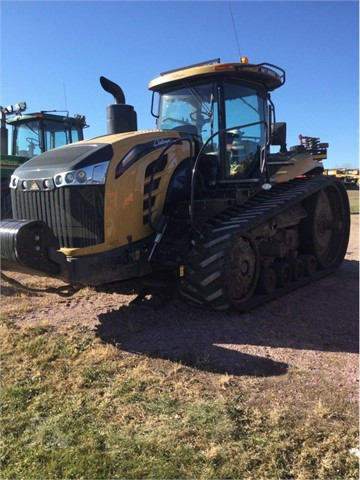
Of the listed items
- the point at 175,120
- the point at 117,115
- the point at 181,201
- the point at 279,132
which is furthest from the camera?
the point at 279,132

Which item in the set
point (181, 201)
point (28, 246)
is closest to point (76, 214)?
point (28, 246)

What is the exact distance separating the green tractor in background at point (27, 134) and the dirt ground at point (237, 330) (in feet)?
20.6

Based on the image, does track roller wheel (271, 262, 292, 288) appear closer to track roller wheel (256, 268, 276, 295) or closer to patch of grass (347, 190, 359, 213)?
track roller wheel (256, 268, 276, 295)

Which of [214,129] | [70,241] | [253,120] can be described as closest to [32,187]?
[70,241]

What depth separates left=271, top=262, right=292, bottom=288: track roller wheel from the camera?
6.22m

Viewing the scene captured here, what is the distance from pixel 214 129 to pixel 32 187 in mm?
2431

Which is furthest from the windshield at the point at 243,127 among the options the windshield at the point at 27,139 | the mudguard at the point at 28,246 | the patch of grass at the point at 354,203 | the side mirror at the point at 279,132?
the patch of grass at the point at 354,203

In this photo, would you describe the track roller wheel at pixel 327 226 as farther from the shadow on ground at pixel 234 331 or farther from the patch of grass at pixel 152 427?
the patch of grass at pixel 152 427

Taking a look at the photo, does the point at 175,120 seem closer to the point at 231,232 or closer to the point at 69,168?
the point at 231,232

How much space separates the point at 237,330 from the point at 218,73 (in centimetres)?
324

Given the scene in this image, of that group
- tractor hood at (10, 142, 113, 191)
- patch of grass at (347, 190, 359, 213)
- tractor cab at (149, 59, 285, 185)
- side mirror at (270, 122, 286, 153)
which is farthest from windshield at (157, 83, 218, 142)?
patch of grass at (347, 190, 359, 213)

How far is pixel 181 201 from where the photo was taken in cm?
562

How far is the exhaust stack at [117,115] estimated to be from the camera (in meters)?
6.16

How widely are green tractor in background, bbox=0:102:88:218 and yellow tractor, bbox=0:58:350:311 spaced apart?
6462 mm
